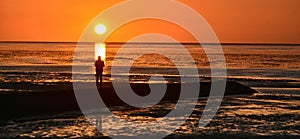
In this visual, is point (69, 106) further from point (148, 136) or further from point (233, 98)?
point (233, 98)

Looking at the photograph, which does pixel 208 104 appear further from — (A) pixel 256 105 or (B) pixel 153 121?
(B) pixel 153 121

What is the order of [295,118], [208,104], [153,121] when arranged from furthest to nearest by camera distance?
[208,104] → [295,118] → [153,121]

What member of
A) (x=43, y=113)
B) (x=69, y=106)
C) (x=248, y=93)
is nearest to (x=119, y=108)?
(x=69, y=106)

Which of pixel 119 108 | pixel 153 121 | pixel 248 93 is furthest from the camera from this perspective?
pixel 248 93

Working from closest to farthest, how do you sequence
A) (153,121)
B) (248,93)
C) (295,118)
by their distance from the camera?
1. (153,121)
2. (295,118)
3. (248,93)

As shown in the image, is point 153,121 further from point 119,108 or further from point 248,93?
point 248,93

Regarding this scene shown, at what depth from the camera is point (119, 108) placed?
27.6 metres

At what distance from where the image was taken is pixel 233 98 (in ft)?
113

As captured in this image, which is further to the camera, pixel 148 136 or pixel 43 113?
pixel 43 113

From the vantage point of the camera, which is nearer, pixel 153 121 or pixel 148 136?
pixel 148 136

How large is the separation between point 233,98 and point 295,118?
9426 mm

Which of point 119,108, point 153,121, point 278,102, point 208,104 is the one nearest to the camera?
point 153,121

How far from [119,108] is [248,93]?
14283 mm

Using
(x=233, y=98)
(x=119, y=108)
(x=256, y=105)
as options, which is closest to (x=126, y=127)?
(x=119, y=108)
